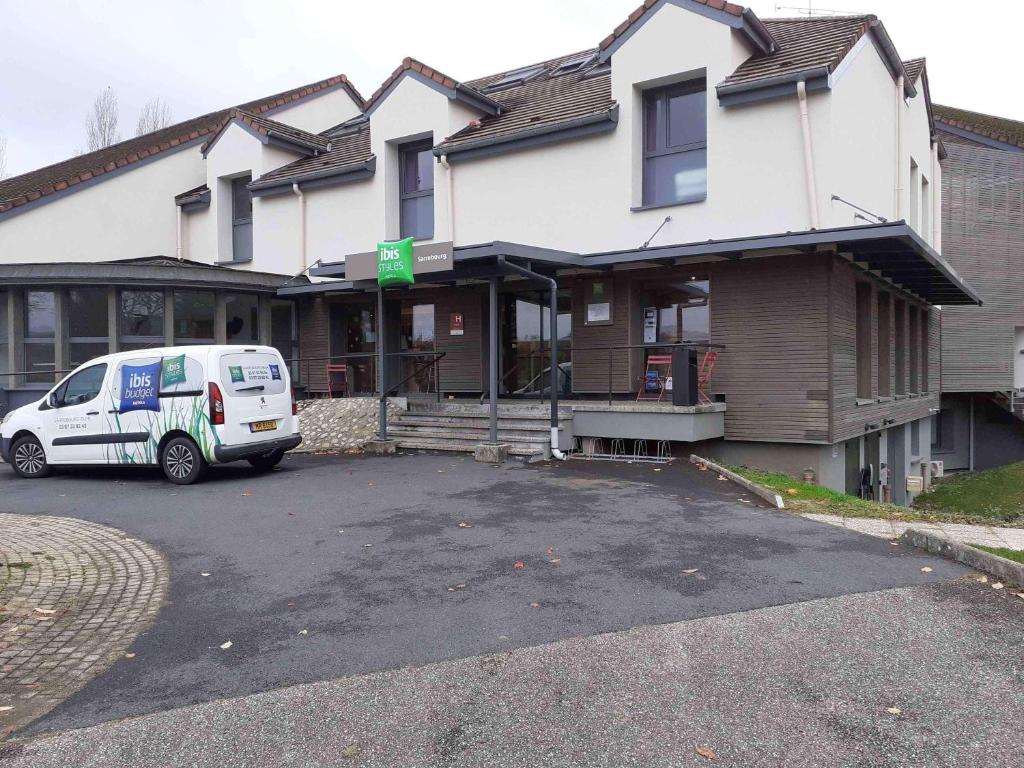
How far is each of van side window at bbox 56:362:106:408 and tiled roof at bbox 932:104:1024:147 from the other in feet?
85.5

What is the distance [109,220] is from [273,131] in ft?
16.6

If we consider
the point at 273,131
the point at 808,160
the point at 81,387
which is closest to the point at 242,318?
the point at 273,131

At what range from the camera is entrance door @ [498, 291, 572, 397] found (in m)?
15.2

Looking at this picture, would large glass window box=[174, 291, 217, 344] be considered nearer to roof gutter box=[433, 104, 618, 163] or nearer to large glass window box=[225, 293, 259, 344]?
large glass window box=[225, 293, 259, 344]

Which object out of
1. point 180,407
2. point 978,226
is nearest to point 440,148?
point 180,407

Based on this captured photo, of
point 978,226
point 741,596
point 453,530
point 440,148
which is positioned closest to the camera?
point 741,596

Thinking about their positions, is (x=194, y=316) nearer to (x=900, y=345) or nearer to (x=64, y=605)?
(x=64, y=605)

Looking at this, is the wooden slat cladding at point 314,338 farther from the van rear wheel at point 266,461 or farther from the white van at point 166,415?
the white van at point 166,415

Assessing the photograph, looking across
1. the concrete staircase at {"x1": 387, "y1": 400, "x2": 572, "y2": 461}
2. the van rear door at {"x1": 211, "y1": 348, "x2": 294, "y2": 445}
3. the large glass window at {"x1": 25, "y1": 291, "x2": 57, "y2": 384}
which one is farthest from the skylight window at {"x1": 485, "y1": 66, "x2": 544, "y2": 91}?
the large glass window at {"x1": 25, "y1": 291, "x2": 57, "y2": 384}

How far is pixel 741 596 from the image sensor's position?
5250mm

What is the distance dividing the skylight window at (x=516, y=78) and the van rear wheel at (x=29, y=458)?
41.9ft

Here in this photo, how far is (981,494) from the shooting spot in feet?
65.2

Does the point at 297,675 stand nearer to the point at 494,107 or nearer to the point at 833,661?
the point at 833,661

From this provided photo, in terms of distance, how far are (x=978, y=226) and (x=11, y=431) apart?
25981mm
